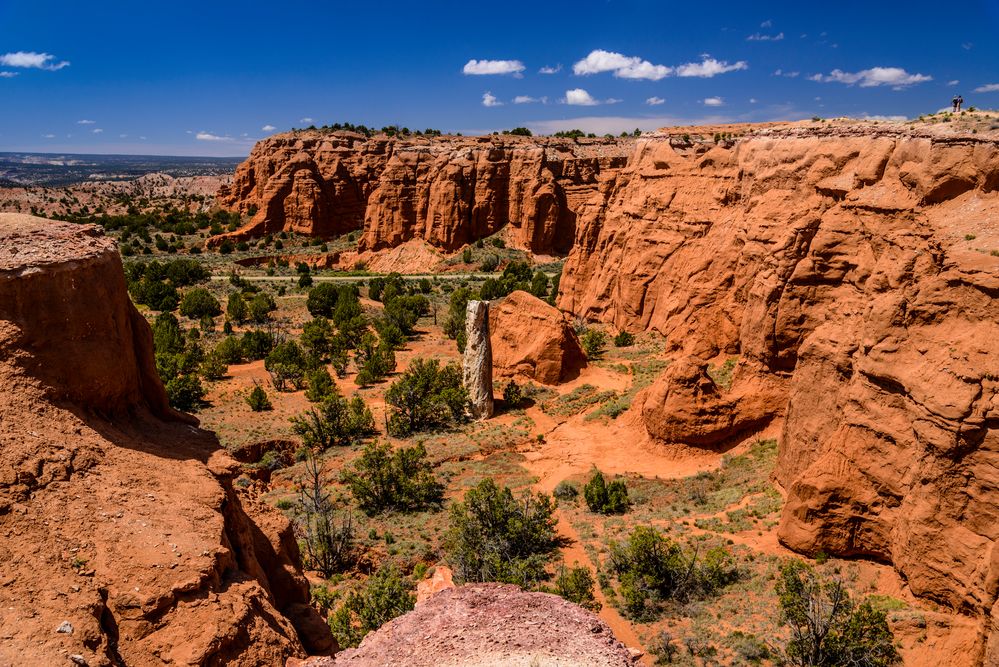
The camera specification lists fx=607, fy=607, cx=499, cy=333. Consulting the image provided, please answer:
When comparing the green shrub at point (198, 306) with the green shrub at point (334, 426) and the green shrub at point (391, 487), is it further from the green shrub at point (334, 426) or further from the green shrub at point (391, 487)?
the green shrub at point (391, 487)

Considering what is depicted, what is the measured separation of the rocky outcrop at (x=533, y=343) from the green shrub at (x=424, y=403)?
4.82 metres

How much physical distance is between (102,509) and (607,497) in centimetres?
1594

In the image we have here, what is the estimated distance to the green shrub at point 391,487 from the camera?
21.0m

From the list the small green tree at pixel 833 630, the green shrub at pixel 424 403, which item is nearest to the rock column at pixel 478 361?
the green shrub at pixel 424 403

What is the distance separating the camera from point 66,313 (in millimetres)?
7879

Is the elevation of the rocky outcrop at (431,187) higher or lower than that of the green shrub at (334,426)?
higher

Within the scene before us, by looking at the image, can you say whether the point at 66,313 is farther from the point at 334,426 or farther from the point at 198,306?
the point at 198,306

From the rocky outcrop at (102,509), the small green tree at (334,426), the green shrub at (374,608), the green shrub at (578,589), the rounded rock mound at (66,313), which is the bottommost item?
the small green tree at (334,426)

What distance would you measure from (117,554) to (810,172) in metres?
24.5

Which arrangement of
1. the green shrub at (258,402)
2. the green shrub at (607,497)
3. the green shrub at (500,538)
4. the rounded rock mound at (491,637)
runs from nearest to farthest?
the rounded rock mound at (491,637) → the green shrub at (500,538) → the green shrub at (607,497) → the green shrub at (258,402)

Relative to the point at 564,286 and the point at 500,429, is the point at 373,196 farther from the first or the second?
the point at 500,429

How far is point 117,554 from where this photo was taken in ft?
21.9

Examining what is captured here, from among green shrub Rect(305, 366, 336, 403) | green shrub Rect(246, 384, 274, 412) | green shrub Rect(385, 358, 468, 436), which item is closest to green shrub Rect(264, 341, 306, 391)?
green shrub Rect(305, 366, 336, 403)

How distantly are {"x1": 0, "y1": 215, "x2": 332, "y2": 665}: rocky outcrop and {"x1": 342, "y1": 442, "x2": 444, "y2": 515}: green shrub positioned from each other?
37.5 ft
